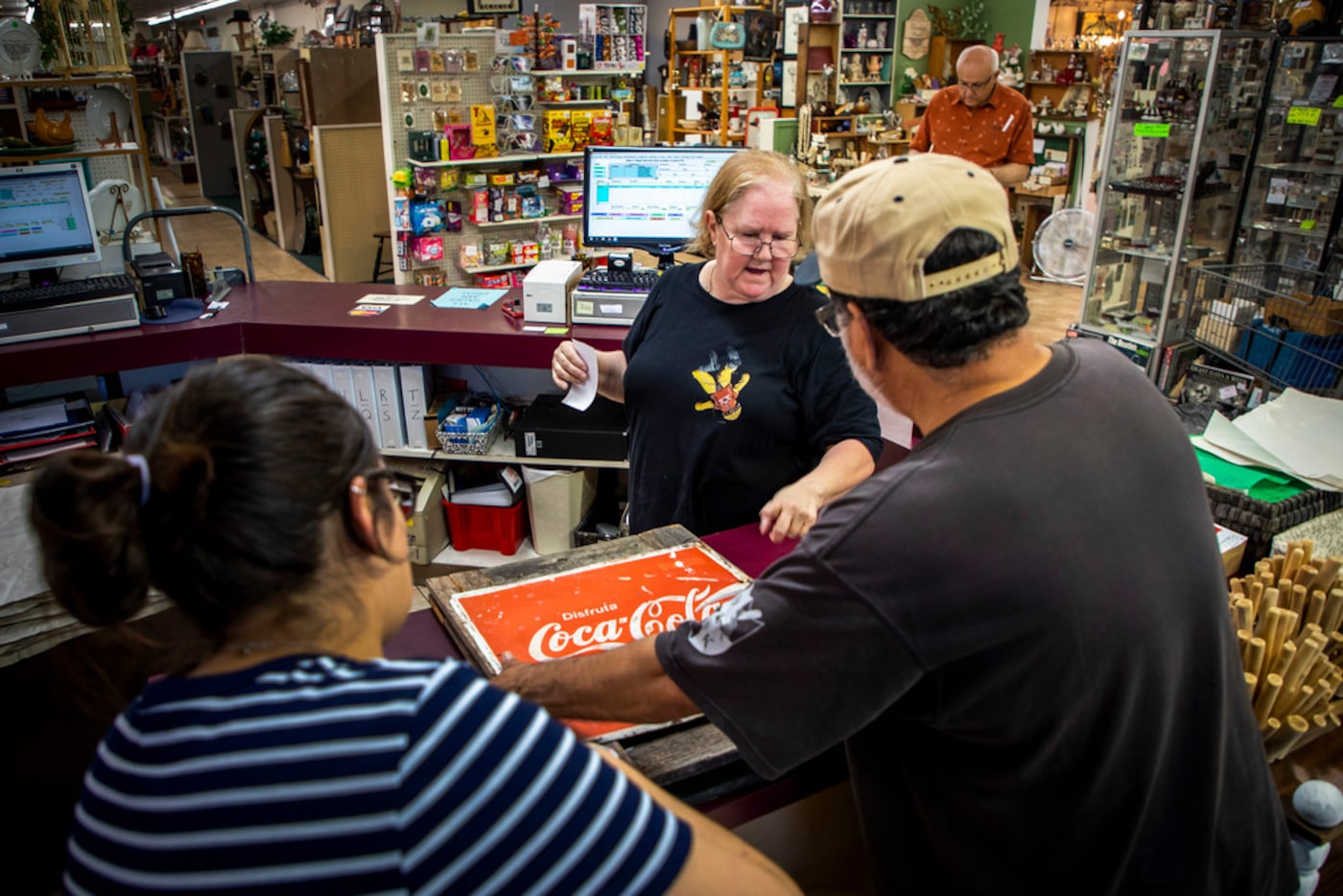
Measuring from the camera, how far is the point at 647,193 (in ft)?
12.8

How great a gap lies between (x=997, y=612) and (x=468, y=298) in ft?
10.9

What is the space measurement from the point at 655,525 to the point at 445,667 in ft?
4.87

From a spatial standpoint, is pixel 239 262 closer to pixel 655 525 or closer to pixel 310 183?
pixel 310 183

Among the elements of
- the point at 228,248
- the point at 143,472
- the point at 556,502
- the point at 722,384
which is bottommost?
the point at 228,248

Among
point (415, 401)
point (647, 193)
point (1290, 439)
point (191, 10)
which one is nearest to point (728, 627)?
point (1290, 439)

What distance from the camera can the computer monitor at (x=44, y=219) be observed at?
11.2ft

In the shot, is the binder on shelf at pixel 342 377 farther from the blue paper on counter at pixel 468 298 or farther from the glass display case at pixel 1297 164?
the glass display case at pixel 1297 164

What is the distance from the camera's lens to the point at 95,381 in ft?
12.1

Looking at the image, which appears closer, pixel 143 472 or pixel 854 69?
pixel 143 472

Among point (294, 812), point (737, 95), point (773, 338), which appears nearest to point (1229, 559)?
point (773, 338)

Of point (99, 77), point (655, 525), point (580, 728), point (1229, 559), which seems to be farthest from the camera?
point (99, 77)

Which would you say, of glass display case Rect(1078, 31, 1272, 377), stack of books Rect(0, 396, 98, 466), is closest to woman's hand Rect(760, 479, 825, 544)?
stack of books Rect(0, 396, 98, 466)

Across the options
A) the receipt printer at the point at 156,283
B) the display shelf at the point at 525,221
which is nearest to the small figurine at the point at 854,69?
the display shelf at the point at 525,221

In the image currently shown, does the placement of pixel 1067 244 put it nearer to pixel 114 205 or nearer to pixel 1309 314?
pixel 1309 314
